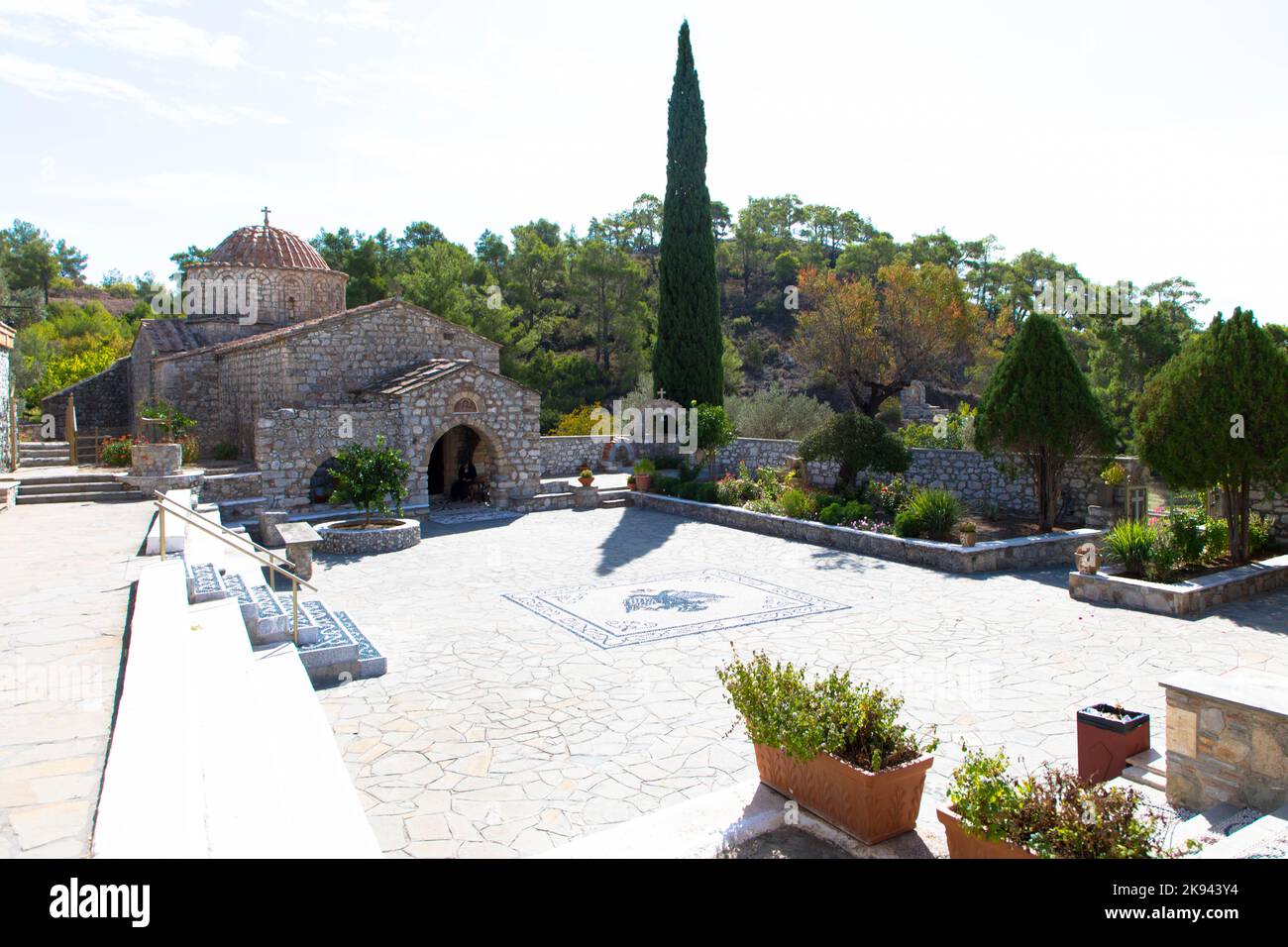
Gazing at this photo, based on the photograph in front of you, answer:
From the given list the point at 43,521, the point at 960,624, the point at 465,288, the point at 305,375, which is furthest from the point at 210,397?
the point at 960,624

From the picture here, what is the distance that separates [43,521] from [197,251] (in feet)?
169

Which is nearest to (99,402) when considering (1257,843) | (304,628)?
(304,628)

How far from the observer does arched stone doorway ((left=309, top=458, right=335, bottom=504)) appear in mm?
17975

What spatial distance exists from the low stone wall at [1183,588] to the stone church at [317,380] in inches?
505

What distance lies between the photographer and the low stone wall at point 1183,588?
938 centimetres

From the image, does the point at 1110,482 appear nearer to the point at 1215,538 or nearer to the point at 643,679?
the point at 1215,538

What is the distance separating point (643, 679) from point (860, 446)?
9.26m

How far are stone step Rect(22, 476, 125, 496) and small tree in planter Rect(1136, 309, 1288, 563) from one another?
18.1 metres

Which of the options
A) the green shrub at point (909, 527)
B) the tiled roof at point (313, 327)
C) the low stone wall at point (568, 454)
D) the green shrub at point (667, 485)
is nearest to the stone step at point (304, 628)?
the green shrub at point (909, 527)

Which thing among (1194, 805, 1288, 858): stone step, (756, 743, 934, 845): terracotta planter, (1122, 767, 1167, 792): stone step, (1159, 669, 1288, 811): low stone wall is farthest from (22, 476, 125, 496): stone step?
(1194, 805, 1288, 858): stone step

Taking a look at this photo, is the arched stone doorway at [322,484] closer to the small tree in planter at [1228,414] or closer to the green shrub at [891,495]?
the green shrub at [891,495]

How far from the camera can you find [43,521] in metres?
12.4
